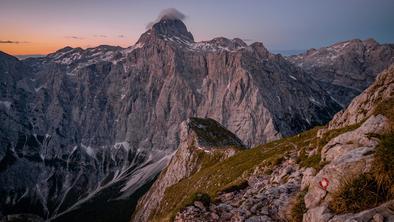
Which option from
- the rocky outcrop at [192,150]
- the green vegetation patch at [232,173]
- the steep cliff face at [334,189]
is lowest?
the rocky outcrop at [192,150]

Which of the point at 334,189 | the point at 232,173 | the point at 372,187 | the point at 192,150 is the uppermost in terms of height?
the point at 372,187

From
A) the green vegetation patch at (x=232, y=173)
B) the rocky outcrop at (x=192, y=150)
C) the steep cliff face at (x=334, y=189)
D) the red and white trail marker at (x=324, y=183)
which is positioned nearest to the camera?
the steep cliff face at (x=334, y=189)

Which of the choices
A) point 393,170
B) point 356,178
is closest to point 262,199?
point 356,178

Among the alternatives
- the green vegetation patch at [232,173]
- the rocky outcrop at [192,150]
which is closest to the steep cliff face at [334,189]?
the green vegetation patch at [232,173]

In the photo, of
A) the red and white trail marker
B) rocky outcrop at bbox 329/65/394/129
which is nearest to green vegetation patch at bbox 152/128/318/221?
rocky outcrop at bbox 329/65/394/129

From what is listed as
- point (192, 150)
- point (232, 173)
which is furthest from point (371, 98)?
point (192, 150)

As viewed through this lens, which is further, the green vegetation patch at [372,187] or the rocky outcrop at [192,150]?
the rocky outcrop at [192,150]

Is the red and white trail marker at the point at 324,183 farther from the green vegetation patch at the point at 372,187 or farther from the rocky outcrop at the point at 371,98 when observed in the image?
the rocky outcrop at the point at 371,98

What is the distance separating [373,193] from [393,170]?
121cm

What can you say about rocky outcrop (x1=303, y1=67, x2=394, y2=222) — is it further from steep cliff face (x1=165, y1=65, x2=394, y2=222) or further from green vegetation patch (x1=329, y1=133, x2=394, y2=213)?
green vegetation patch (x1=329, y1=133, x2=394, y2=213)

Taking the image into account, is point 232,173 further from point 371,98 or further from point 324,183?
point 324,183

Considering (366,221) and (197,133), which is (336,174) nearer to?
(366,221)

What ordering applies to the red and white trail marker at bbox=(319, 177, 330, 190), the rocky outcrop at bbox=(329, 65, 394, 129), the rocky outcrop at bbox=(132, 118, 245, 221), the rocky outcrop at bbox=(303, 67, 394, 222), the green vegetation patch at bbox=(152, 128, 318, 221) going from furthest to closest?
the rocky outcrop at bbox=(132, 118, 245, 221)
the rocky outcrop at bbox=(329, 65, 394, 129)
the green vegetation patch at bbox=(152, 128, 318, 221)
the red and white trail marker at bbox=(319, 177, 330, 190)
the rocky outcrop at bbox=(303, 67, 394, 222)

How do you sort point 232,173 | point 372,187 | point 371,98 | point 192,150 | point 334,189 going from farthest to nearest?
point 192,150 → point 232,173 → point 371,98 → point 334,189 → point 372,187
